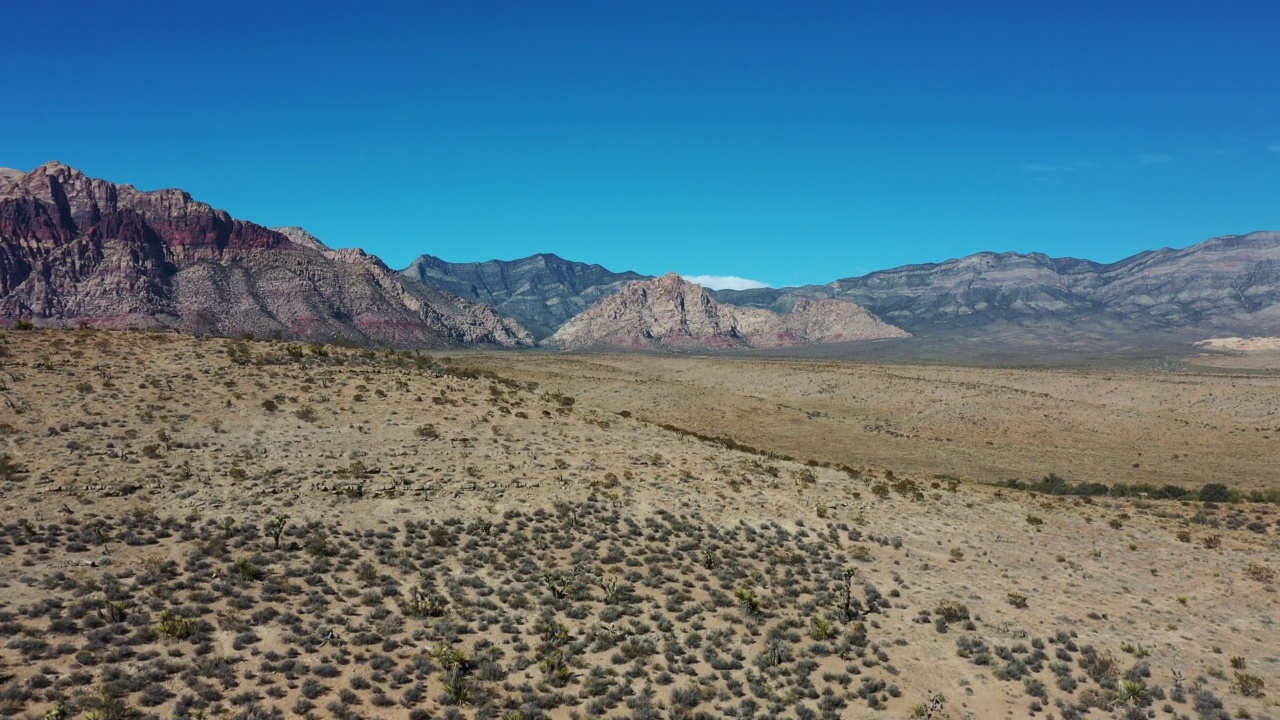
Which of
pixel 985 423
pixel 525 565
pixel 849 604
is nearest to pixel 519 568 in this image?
pixel 525 565

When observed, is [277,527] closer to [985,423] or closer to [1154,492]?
[1154,492]

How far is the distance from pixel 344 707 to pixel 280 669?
1.84 m

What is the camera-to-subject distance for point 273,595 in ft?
54.5

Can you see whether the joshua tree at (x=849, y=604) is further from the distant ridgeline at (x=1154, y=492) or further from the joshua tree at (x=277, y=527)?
the distant ridgeline at (x=1154, y=492)

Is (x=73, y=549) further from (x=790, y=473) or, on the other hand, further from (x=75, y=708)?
(x=790, y=473)

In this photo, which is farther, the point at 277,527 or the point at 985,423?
the point at 985,423

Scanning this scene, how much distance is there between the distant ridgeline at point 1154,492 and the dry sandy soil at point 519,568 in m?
Result: 3.26

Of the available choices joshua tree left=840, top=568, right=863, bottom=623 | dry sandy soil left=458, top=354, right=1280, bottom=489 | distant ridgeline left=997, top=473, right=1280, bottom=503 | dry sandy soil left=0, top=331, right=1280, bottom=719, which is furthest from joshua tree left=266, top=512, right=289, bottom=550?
distant ridgeline left=997, top=473, right=1280, bottom=503

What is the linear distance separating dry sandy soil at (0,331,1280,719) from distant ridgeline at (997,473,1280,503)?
326 cm

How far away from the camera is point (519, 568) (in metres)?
20.0

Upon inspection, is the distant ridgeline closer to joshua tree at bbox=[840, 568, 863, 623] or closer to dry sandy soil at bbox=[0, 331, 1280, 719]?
dry sandy soil at bbox=[0, 331, 1280, 719]

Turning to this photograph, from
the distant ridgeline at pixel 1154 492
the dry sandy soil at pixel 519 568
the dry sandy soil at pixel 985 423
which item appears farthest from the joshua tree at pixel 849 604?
the dry sandy soil at pixel 985 423

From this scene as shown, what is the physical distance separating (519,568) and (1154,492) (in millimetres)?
34703

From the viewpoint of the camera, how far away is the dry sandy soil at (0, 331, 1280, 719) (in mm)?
14375
